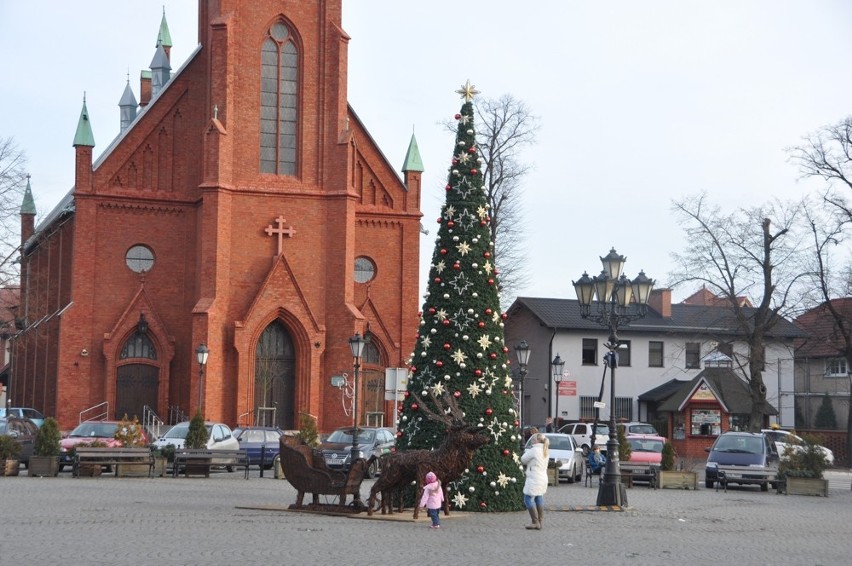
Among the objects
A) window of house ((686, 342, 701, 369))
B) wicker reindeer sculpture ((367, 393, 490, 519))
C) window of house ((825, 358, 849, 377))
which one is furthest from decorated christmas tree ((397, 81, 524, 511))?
window of house ((825, 358, 849, 377))

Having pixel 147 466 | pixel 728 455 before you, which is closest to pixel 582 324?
pixel 728 455

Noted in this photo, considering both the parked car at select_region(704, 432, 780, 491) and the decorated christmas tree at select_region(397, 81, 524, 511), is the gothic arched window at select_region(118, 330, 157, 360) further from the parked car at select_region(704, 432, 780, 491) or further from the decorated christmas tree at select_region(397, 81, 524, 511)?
the decorated christmas tree at select_region(397, 81, 524, 511)

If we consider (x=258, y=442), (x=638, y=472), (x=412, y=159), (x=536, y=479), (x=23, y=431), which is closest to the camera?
(x=536, y=479)

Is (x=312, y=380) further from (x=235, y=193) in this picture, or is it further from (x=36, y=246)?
(x=36, y=246)

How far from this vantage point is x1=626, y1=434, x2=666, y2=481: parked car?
30.9 metres

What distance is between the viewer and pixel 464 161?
22.3 m

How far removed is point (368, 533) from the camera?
16.7 m

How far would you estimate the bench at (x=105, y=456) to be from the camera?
95.6 feet

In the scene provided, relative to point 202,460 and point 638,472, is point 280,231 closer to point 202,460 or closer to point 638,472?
point 202,460

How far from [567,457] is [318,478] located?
14.5m

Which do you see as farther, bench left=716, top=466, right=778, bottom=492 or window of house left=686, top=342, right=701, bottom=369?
window of house left=686, top=342, right=701, bottom=369

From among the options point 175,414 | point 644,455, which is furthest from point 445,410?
point 175,414

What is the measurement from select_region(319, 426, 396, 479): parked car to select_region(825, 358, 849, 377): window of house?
36572 millimetres

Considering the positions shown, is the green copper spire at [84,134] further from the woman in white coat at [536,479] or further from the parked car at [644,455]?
the woman in white coat at [536,479]
